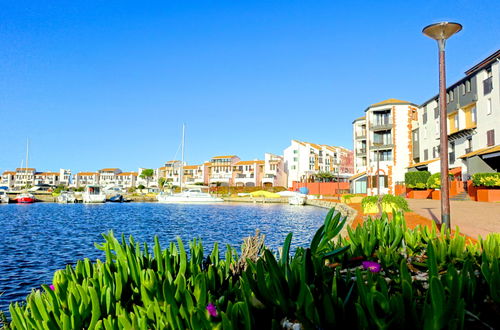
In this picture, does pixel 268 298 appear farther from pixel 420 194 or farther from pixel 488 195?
pixel 420 194

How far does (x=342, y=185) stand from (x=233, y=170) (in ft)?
143

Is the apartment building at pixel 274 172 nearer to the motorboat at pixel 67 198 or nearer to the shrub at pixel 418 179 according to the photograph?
the motorboat at pixel 67 198

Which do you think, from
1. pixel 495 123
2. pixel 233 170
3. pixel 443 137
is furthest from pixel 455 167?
pixel 233 170

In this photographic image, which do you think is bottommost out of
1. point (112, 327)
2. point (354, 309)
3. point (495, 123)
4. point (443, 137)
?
point (112, 327)

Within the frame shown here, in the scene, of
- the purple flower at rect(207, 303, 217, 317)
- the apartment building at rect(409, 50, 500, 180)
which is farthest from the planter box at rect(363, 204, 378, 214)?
the purple flower at rect(207, 303, 217, 317)

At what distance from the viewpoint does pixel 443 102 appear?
31.7 feet

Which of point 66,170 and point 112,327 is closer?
point 112,327

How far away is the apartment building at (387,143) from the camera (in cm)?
5497

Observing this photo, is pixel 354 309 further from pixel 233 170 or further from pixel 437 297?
pixel 233 170

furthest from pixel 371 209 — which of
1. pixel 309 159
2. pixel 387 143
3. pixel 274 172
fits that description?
pixel 274 172

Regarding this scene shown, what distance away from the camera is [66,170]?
163 m

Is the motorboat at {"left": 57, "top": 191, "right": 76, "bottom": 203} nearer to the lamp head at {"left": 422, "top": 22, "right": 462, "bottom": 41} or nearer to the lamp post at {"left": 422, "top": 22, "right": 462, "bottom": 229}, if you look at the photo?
the lamp post at {"left": 422, "top": 22, "right": 462, "bottom": 229}

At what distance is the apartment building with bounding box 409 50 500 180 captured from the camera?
33.3 meters

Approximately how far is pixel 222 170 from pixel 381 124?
196 feet
